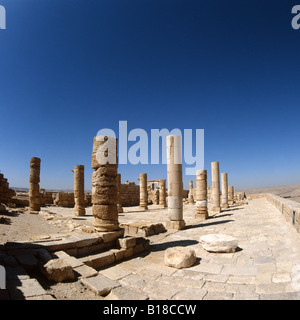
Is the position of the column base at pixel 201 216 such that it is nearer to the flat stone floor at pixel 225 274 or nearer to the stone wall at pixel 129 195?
the flat stone floor at pixel 225 274

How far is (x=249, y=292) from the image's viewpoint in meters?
3.78

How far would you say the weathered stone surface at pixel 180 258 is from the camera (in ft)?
17.5

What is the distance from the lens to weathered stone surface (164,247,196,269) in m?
5.32

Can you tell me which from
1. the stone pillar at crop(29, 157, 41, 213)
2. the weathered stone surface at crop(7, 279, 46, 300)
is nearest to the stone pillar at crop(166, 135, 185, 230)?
the weathered stone surface at crop(7, 279, 46, 300)

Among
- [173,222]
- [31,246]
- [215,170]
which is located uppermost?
[215,170]

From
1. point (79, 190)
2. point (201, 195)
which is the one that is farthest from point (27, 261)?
point (79, 190)

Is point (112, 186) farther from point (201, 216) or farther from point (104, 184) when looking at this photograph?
point (201, 216)

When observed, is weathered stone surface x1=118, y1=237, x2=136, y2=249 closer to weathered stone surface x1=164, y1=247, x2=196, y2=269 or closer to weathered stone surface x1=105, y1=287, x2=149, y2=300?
weathered stone surface x1=164, y1=247, x2=196, y2=269

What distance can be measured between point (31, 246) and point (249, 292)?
201 inches

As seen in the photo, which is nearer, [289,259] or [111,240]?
[289,259]
